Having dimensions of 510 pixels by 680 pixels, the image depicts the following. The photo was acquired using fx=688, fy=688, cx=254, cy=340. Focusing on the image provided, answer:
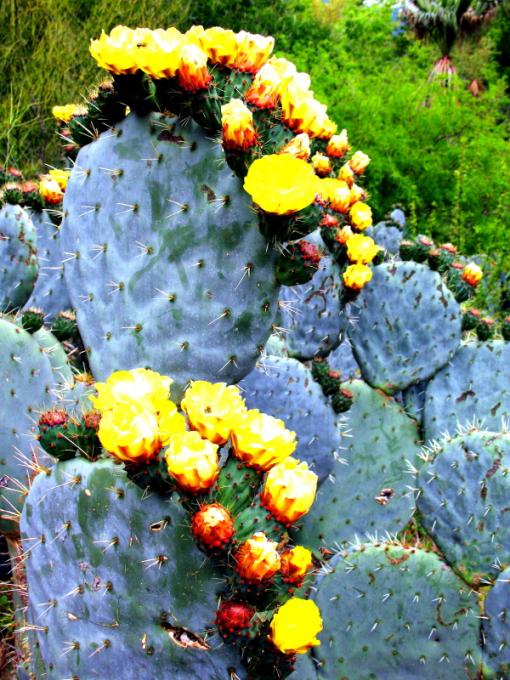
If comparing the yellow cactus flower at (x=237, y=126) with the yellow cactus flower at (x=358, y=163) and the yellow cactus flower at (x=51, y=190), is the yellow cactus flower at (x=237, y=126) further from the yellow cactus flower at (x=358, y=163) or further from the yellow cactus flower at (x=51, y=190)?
the yellow cactus flower at (x=358, y=163)

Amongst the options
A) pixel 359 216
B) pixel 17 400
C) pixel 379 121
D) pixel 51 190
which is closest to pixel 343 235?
pixel 359 216

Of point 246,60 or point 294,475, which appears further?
point 246,60

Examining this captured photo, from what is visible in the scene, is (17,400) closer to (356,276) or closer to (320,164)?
(356,276)

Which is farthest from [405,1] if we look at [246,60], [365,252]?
[246,60]

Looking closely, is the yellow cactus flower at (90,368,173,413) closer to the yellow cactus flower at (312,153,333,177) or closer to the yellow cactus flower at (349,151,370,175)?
the yellow cactus flower at (312,153,333,177)

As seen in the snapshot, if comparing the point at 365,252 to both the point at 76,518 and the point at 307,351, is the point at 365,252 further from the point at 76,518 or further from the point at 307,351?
the point at 76,518

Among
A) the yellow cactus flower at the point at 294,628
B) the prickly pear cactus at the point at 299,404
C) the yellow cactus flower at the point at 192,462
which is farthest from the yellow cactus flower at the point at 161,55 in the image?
the prickly pear cactus at the point at 299,404

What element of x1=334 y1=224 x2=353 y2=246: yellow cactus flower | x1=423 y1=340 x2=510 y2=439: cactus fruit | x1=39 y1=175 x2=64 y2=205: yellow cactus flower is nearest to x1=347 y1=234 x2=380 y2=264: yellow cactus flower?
x1=334 y1=224 x2=353 y2=246: yellow cactus flower
